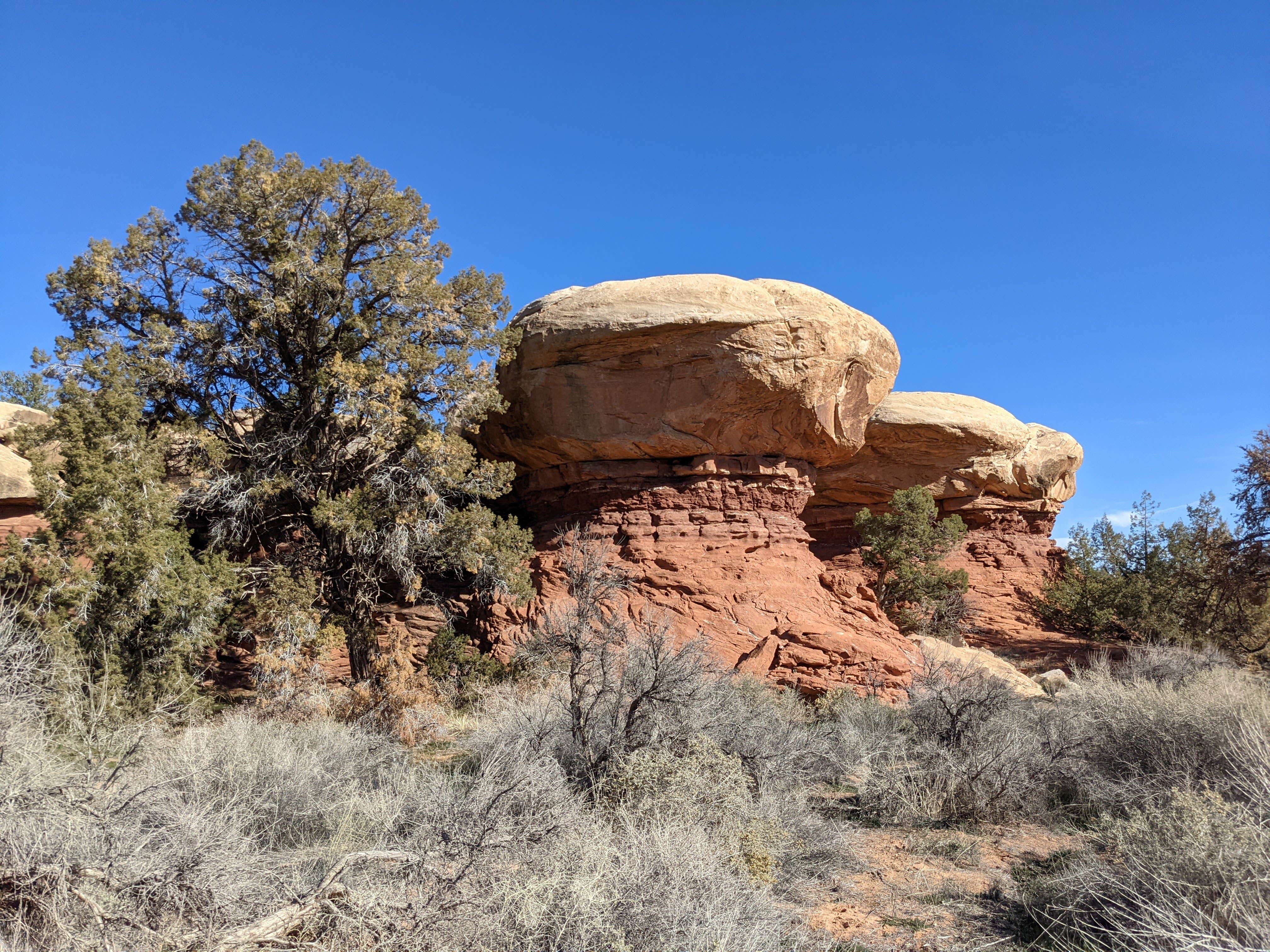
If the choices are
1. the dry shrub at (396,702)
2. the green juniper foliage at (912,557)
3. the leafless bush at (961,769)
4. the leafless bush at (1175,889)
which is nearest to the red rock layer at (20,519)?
the dry shrub at (396,702)

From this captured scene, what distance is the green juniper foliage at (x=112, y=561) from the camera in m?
9.45

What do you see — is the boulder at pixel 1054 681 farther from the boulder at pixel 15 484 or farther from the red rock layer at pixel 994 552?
the boulder at pixel 15 484

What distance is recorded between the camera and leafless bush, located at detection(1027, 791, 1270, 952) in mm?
3922

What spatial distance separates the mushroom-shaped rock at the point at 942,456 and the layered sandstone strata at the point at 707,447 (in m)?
5.76

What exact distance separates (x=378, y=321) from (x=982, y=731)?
388 inches

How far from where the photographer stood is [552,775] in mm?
6605

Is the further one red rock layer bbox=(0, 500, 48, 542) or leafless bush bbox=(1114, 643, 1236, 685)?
leafless bush bbox=(1114, 643, 1236, 685)

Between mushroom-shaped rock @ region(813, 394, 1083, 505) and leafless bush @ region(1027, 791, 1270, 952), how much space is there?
15.8 meters

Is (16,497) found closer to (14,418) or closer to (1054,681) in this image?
(14,418)

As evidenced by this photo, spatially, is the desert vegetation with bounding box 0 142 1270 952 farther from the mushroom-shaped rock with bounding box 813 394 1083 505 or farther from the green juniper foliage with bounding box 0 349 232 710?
the mushroom-shaped rock with bounding box 813 394 1083 505

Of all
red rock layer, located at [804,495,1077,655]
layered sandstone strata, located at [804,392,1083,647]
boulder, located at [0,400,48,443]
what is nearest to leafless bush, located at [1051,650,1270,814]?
layered sandstone strata, located at [804,392,1083,647]

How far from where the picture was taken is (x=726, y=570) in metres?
14.4

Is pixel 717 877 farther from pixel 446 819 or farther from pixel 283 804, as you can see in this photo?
pixel 283 804

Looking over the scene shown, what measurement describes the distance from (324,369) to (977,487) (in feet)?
58.1
